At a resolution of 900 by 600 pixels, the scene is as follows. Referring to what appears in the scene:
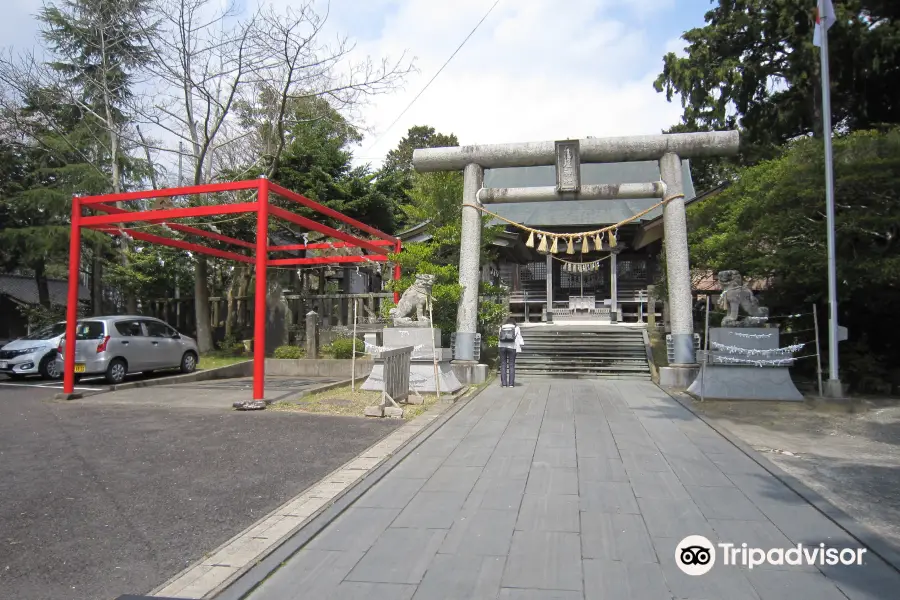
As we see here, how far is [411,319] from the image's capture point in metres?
11.9

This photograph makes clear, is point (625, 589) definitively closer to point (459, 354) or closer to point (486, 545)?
point (486, 545)

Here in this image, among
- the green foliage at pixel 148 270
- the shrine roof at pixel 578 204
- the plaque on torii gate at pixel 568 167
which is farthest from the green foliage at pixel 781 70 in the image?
the green foliage at pixel 148 270

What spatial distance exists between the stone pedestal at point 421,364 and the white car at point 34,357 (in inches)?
309

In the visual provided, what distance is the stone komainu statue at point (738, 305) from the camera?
1075 cm

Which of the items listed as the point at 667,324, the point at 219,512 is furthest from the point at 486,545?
the point at 667,324

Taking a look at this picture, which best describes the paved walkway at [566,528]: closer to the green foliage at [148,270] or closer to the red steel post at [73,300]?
the red steel post at [73,300]

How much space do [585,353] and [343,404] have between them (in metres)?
8.63

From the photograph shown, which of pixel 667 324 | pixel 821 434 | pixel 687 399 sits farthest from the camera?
pixel 667 324

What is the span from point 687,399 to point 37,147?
19603 millimetres

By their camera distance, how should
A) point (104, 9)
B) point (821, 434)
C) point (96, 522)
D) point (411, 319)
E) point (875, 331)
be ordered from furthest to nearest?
point (104, 9)
point (875, 331)
point (411, 319)
point (821, 434)
point (96, 522)

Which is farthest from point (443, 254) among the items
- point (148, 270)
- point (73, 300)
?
point (148, 270)

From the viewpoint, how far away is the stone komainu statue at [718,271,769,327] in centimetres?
1075

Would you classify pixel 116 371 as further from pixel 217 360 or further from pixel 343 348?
pixel 343 348

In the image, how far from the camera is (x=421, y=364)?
11078 mm
